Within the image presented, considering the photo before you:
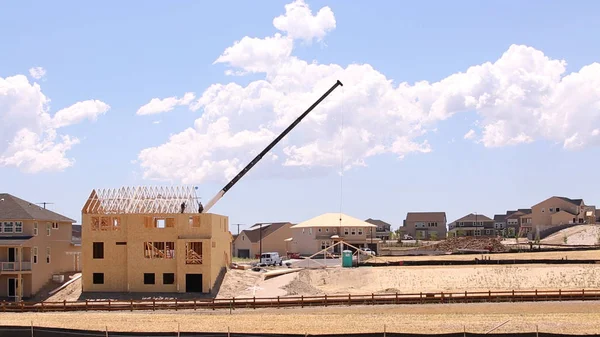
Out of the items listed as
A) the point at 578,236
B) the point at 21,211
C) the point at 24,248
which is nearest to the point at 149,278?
the point at 24,248

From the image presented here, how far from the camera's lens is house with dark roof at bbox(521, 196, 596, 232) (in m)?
165

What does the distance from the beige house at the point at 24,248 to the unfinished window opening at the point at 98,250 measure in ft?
16.6

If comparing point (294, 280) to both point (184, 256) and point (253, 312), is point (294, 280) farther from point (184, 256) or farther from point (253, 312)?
point (253, 312)

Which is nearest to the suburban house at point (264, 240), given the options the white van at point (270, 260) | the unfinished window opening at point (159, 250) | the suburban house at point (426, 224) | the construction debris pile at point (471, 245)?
the construction debris pile at point (471, 245)

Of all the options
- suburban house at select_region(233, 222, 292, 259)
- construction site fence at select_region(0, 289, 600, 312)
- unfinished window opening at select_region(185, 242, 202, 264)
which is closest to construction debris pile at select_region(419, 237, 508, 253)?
suburban house at select_region(233, 222, 292, 259)

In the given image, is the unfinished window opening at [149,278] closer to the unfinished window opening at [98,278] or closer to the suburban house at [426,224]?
the unfinished window opening at [98,278]

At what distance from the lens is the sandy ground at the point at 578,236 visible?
5172 inches

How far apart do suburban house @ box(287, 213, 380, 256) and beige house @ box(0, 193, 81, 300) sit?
161 feet

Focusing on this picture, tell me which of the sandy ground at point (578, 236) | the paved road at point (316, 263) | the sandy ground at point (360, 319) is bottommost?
the sandy ground at point (360, 319)

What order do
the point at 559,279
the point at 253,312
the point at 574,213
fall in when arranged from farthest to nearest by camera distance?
the point at 574,213
the point at 559,279
the point at 253,312

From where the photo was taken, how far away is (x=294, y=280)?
242ft

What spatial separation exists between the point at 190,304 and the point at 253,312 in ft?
18.5

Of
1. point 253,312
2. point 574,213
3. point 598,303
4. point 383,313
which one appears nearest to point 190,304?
point 253,312

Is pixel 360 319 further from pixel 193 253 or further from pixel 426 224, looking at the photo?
pixel 426 224
